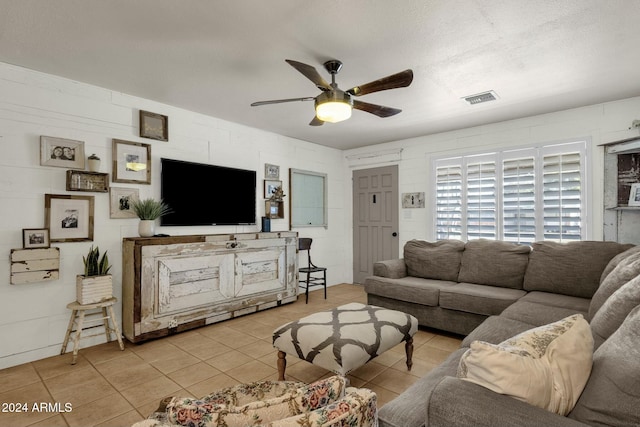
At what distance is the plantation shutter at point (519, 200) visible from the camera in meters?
4.09

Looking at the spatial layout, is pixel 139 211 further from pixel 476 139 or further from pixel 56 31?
pixel 476 139

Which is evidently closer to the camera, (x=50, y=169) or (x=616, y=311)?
(x=616, y=311)

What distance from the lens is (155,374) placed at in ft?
8.27

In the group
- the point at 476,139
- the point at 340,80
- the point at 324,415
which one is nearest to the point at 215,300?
the point at 340,80

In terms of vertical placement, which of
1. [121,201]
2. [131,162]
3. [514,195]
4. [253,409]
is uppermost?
[131,162]

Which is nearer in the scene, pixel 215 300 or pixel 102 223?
pixel 102 223

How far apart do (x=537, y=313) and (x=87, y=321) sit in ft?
13.0

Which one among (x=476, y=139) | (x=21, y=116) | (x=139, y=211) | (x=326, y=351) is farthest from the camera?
(x=476, y=139)

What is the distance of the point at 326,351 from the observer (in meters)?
2.01

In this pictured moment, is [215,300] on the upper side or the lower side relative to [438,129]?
lower

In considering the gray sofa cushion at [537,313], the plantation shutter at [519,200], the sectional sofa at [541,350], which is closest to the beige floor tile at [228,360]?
the sectional sofa at [541,350]

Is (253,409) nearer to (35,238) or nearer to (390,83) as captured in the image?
(390,83)

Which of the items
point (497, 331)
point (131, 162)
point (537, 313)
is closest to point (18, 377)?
point (131, 162)

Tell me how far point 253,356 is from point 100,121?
275 centimetres
